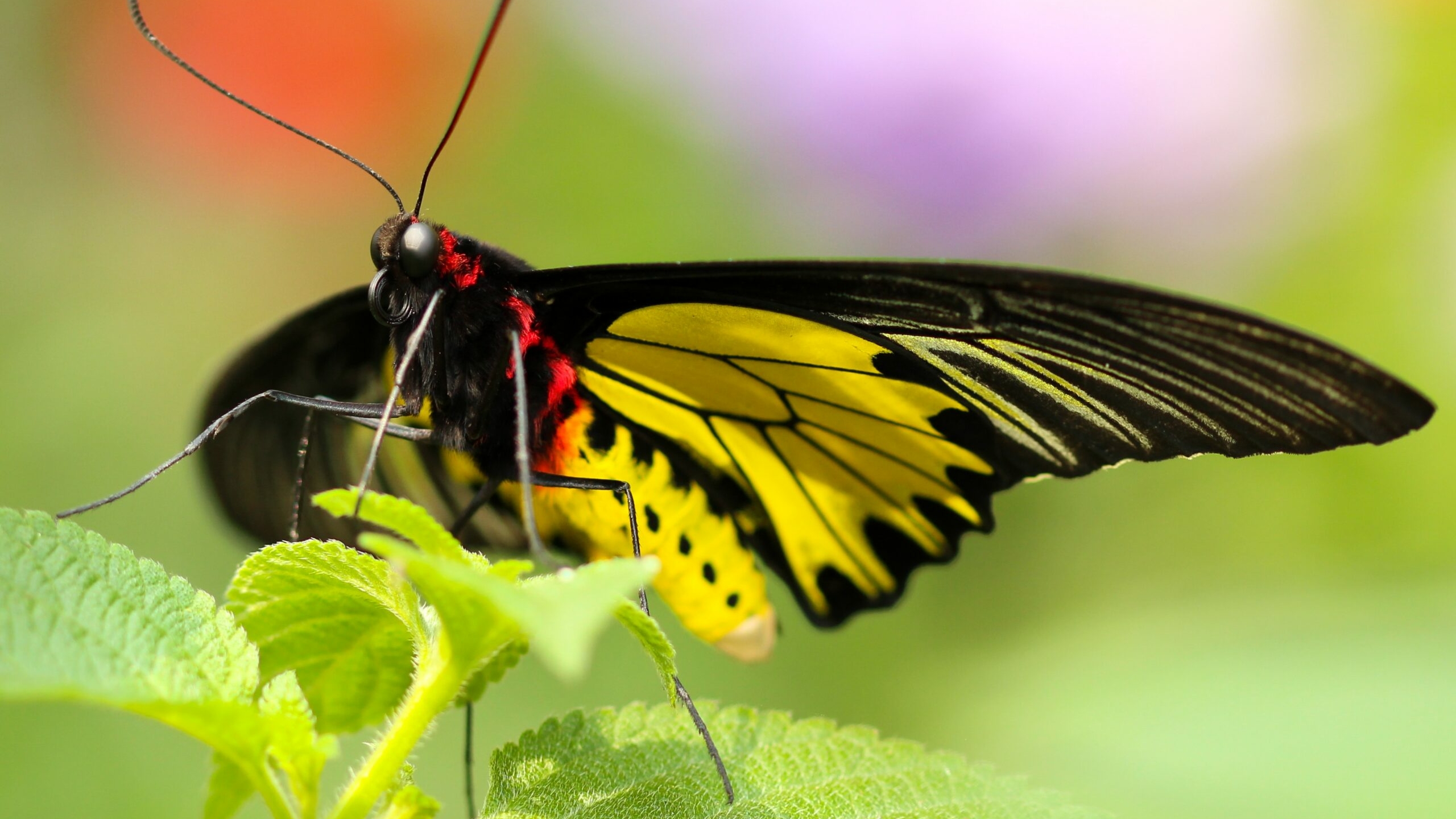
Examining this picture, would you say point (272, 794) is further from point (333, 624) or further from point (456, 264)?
point (456, 264)

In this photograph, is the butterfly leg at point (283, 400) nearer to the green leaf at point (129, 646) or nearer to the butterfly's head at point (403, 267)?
the butterfly's head at point (403, 267)

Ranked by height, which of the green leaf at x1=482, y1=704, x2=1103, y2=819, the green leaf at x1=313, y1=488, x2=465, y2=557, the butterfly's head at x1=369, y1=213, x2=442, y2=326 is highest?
the butterfly's head at x1=369, y1=213, x2=442, y2=326

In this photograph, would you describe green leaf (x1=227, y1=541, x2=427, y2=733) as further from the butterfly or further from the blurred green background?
the blurred green background

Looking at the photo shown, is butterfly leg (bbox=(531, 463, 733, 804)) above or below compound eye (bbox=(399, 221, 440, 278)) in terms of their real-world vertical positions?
below

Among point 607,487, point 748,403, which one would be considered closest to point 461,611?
point 607,487

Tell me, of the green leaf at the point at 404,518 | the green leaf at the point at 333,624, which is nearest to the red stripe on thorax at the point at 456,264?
the green leaf at the point at 333,624

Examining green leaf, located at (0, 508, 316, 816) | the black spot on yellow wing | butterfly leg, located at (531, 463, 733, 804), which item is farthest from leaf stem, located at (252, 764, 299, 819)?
the black spot on yellow wing
